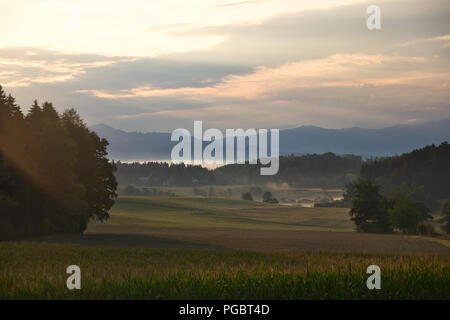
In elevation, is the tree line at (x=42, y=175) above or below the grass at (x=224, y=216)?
above

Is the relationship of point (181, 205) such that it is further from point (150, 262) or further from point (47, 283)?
point (47, 283)

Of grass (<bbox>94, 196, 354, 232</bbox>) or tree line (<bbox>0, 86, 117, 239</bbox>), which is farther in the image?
grass (<bbox>94, 196, 354, 232</bbox>)

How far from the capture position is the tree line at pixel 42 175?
62.7 metres

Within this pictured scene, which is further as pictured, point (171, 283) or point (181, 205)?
point (181, 205)

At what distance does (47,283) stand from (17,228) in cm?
4718

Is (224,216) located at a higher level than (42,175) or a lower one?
lower

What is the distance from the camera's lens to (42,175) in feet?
219

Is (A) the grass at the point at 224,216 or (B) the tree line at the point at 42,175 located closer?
(B) the tree line at the point at 42,175

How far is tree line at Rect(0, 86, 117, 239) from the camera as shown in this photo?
6272 cm

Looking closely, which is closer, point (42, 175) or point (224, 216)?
point (42, 175)
